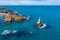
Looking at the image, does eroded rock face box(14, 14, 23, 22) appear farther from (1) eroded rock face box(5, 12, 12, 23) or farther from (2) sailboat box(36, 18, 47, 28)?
(2) sailboat box(36, 18, 47, 28)

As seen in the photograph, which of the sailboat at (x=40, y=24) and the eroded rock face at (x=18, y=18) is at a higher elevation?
the eroded rock face at (x=18, y=18)

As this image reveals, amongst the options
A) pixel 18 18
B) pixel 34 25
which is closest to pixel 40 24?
pixel 34 25

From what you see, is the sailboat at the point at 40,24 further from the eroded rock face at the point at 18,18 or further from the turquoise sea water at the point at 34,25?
the eroded rock face at the point at 18,18

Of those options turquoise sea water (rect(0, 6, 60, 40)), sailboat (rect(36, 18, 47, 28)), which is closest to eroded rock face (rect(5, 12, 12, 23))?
turquoise sea water (rect(0, 6, 60, 40))

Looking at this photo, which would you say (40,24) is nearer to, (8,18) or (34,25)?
(34,25)

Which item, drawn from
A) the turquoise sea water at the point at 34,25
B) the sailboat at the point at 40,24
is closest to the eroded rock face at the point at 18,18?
the turquoise sea water at the point at 34,25

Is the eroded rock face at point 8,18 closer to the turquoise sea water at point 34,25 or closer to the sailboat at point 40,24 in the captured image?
the turquoise sea water at point 34,25

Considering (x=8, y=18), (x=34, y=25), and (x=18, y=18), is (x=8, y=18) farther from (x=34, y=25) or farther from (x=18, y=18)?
(x=34, y=25)

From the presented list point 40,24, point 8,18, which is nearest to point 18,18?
point 8,18

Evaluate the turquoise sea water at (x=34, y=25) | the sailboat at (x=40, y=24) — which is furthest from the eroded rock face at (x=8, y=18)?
the sailboat at (x=40, y=24)
